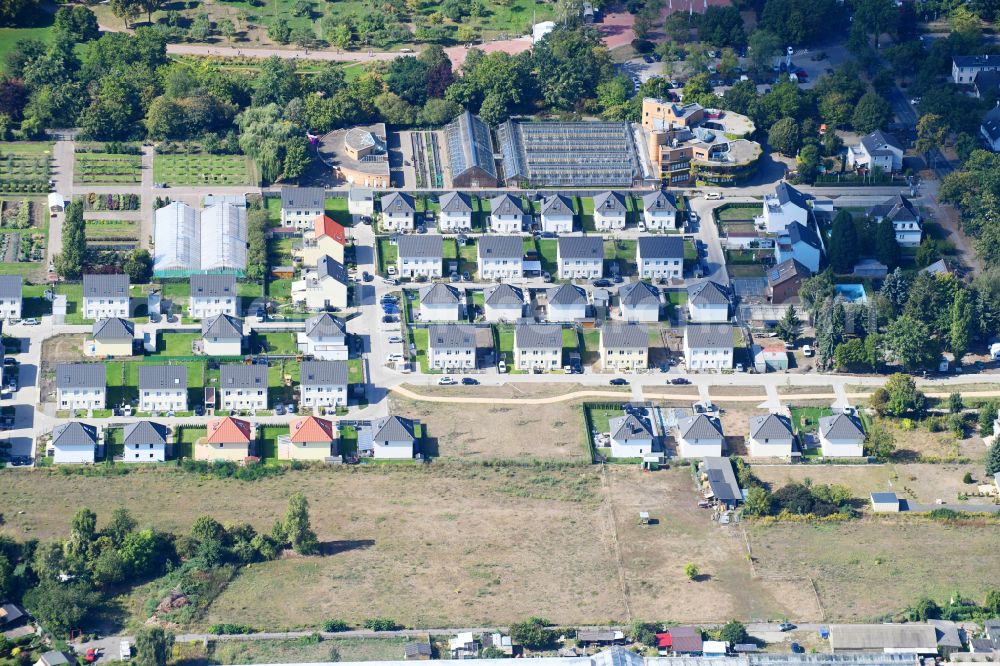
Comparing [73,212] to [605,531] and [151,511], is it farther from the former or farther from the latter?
[605,531]

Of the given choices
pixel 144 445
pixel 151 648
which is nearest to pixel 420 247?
pixel 144 445


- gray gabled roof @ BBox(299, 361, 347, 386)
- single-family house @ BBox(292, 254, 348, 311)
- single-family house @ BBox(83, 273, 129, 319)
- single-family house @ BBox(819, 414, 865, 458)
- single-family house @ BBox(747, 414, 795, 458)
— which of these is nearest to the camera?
single-family house @ BBox(747, 414, 795, 458)

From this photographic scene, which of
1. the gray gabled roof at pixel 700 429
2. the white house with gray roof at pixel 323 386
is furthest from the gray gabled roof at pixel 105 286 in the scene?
the gray gabled roof at pixel 700 429

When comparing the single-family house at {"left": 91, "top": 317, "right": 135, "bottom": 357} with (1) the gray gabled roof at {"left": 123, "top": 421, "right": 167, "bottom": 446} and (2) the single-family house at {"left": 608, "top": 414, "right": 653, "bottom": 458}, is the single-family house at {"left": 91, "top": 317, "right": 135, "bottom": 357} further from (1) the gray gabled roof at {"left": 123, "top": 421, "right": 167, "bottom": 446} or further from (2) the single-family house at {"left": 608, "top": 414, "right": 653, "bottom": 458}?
(2) the single-family house at {"left": 608, "top": 414, "right": 653, "bottom": 458}

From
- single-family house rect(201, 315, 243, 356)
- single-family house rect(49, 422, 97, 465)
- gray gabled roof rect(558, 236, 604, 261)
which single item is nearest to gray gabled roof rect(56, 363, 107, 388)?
single-family house rect(49, 422, 97, 465)

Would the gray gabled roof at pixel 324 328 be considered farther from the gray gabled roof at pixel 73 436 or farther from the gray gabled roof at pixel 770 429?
the gray gabled roof at pixel 770 429

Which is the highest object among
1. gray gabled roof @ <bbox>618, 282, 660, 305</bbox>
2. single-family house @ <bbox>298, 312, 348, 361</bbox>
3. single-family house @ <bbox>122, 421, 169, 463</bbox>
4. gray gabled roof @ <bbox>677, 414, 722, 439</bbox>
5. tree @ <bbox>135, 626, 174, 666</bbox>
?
gray gabled roof @ <bbox>618, 282, 660, 305</bbox>
